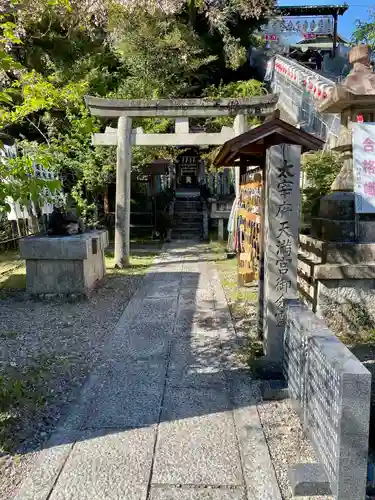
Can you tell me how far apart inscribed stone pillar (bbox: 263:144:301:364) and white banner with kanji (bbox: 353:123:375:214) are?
Answer: 5.15ft

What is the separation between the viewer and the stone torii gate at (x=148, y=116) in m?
10.0

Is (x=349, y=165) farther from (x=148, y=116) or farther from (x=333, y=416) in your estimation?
(x=148, y=116)

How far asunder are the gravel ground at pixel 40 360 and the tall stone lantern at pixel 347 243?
2.93 meters

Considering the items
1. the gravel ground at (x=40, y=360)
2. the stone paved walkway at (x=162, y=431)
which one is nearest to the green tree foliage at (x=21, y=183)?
the gravel ground at (x=40, y=360)

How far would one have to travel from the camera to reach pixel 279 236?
420cm

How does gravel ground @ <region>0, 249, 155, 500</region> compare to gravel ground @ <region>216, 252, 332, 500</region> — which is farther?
gravel ground @ <region>0, 249, 155, 500</region>

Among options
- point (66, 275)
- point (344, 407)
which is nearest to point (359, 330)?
point (344, 407)

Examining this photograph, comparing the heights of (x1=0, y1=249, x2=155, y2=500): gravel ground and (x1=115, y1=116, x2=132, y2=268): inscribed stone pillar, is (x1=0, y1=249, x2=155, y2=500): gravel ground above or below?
below

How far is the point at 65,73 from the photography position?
15.2 m

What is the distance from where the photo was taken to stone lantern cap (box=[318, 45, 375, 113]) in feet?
17.0

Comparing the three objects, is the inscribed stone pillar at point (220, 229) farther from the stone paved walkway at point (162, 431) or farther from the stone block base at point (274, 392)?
the stone block base at point (274, 392)

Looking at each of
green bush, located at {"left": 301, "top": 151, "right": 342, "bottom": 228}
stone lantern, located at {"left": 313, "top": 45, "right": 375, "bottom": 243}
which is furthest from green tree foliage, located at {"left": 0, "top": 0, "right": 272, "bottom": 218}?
stone lantern, located at {"left": 313, "top": 45, "right": 375, "bottom": 243}

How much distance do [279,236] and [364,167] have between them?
2.01 metres

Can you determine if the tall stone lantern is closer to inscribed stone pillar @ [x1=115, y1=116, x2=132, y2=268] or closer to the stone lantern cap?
the stone lantern cap
